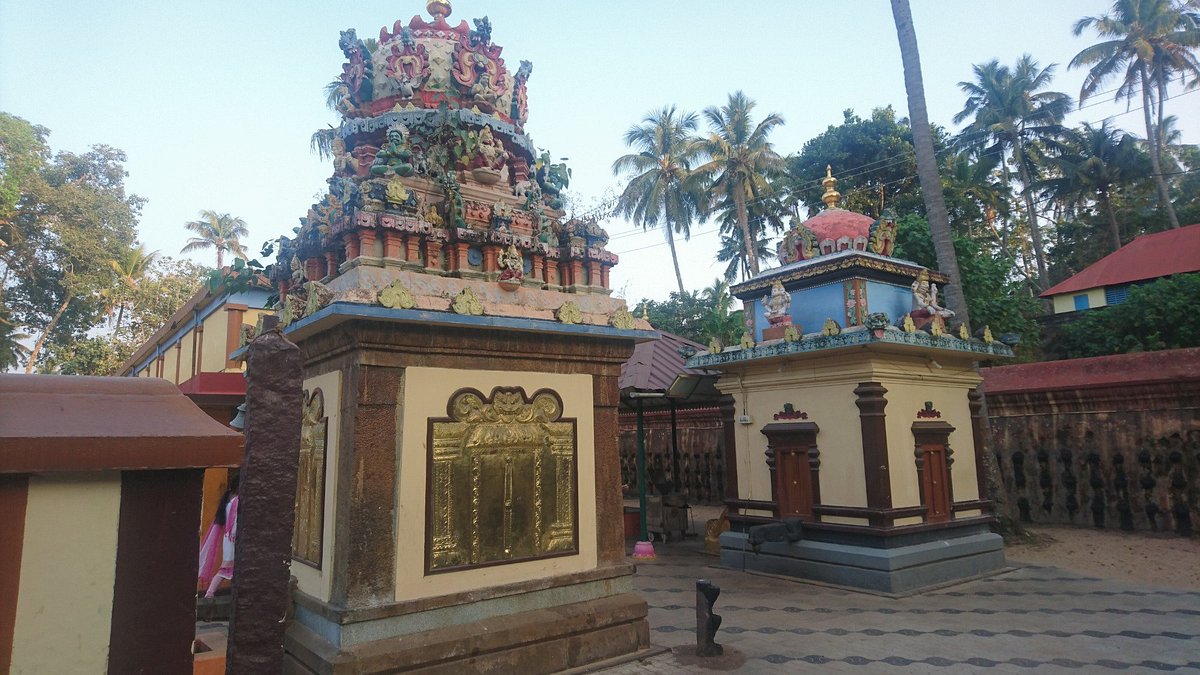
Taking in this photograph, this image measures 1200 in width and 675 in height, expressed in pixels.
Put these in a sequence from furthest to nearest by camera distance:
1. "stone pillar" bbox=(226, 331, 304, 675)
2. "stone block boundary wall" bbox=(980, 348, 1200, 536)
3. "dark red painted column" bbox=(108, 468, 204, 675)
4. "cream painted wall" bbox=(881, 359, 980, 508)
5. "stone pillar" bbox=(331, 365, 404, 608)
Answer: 1. "stone block boundary wall" bbox=(980, 348, 1200, 536)
2. "cream painted wall" bbox=(881, 359, 980, 508)
3. "stone pillar" bbox=(331, 365, 404, 608)
4. "dark red painted column" bbox=(108, 468, 204, 675)
5. "stone pillar" bbox=(226, 331, 304, 675)

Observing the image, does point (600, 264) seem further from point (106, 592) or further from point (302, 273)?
point (106, 592)

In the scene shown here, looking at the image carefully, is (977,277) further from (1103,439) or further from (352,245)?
(352,245)

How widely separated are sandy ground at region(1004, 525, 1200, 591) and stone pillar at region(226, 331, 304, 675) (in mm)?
12569

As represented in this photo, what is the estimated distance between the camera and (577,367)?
675cm

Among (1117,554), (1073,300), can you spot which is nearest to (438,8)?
(1117,554)

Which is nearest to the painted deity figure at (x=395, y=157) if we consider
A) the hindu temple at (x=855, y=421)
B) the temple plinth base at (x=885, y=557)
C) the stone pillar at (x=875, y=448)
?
the hindu temple at (x=855, y=421)

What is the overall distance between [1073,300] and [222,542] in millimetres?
32505

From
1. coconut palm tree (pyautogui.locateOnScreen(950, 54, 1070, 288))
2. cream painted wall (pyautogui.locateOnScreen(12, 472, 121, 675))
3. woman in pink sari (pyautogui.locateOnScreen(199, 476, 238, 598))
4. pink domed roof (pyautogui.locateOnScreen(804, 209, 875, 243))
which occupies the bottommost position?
woman in pink sari (pyautogui.locateOnScreen(199, 476, 238, 598))

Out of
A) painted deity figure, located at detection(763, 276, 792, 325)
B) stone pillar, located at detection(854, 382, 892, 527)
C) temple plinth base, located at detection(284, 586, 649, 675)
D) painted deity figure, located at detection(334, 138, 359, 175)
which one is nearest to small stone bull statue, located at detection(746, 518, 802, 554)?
stone pillar, located at detection(854, 382, 892, 527)

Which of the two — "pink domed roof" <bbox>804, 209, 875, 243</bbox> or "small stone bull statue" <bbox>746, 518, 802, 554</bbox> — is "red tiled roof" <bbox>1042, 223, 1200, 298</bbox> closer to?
"pink domed roof" <bbox>804, 209, 875, 243</bbox>

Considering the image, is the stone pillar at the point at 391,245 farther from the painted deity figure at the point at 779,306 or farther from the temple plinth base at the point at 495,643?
the painted deity figure at the point at 779,306

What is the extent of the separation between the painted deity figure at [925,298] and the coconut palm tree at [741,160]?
67.2 ft

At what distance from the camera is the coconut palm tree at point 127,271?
2988cm

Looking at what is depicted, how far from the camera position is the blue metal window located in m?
26.4
